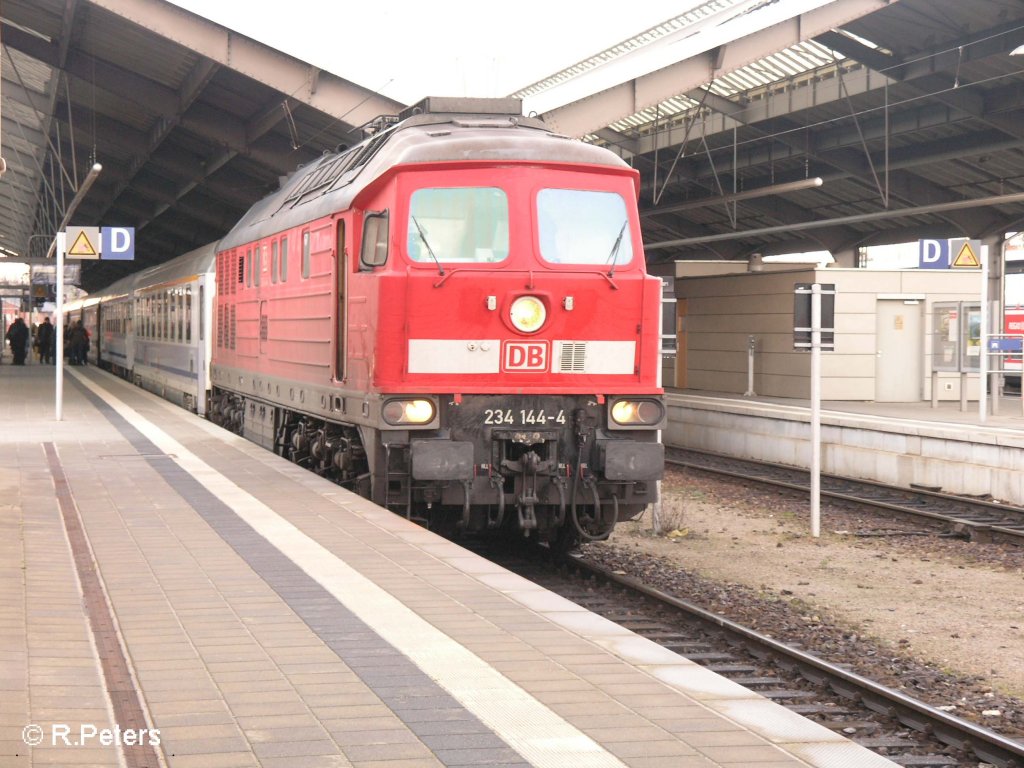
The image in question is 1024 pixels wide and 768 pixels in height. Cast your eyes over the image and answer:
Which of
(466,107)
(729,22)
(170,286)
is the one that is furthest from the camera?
(170,286)

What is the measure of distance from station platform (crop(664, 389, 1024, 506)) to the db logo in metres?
8.05

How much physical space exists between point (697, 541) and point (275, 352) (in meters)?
5.10

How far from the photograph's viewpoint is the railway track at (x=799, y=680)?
6.20 meters

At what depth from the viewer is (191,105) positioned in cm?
2912

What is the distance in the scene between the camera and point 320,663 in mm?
5629

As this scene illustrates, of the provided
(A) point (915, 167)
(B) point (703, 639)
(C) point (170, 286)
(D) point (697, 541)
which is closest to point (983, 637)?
(B) point (703, 639)

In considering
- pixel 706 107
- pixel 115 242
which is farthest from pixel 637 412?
pixel 706 107

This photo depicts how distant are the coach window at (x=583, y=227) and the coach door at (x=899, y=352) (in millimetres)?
13912

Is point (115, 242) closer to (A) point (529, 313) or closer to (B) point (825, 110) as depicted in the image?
(A) point (529, 313)

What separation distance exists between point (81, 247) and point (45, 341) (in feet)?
109

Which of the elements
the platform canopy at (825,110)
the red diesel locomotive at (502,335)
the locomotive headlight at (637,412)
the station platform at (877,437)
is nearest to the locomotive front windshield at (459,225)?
the red diesel locomotive at (502,335)

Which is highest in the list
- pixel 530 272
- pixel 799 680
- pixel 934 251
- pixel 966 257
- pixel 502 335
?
pixel 934 251

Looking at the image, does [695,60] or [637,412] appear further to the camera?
[695,60]

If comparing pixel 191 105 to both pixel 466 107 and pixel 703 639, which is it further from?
pixel 703 639
